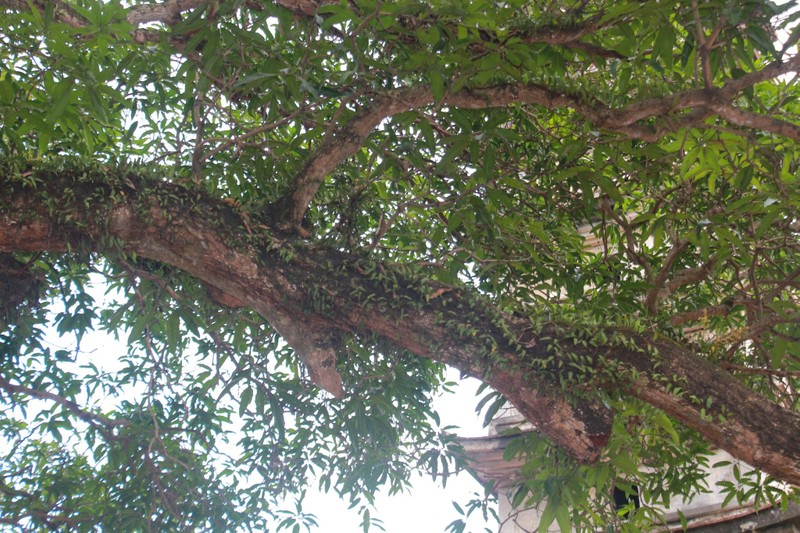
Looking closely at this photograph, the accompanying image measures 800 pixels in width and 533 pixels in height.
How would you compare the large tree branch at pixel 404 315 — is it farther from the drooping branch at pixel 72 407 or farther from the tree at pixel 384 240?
the drooping branch at pixel 72 407

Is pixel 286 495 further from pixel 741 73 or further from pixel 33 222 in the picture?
pixel 741 73

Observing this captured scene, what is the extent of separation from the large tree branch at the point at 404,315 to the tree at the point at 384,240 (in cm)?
1

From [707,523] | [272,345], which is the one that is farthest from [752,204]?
[707,523]

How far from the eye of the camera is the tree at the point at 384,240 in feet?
9.59

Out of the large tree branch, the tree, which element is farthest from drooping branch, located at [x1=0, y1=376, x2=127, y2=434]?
the large tree branch

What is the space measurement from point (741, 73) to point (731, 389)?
123 cm

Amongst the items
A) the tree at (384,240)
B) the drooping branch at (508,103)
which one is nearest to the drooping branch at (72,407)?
the tree at (384,240)

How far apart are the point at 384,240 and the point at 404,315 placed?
164cm

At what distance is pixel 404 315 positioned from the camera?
3068mm

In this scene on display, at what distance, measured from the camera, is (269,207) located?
3.40 meters

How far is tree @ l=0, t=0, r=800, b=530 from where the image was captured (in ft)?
9.59

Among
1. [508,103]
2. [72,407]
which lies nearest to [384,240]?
[508,103]

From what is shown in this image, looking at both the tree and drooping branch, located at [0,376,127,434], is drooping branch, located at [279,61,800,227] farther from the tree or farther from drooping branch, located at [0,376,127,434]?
drooping branch, located at [0,376,127,434]

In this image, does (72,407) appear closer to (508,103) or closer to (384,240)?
(384,240)
